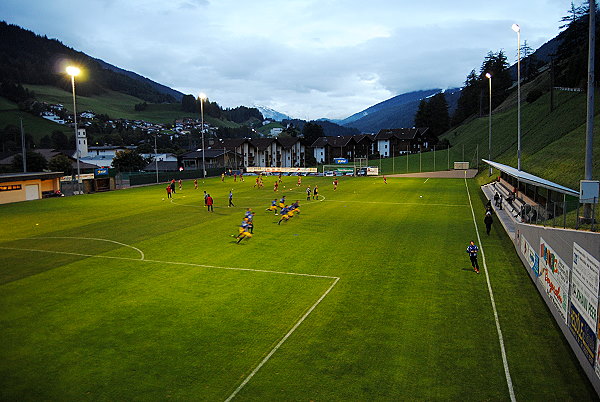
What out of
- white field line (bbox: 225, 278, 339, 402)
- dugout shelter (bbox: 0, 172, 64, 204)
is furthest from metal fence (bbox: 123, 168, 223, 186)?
white field line (bbox: 225, 278, 339, 402)

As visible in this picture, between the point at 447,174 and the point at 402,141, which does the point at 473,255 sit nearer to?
the point at 447,174

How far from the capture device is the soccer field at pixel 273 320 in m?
9.83

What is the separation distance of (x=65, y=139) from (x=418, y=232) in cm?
14966

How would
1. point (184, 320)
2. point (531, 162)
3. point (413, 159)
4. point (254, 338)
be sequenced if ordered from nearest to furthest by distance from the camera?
point (254, 338) → point (184, 320) → point (531, 162) → point (413, 159)

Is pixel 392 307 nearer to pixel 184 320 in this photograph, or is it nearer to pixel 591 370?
pixel 591 370

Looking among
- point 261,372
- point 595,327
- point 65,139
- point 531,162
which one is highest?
point 65,139

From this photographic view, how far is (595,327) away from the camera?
967cm

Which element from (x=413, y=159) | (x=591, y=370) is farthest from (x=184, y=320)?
(x=413, y=159)

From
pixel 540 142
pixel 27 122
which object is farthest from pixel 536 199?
pixel 27 122

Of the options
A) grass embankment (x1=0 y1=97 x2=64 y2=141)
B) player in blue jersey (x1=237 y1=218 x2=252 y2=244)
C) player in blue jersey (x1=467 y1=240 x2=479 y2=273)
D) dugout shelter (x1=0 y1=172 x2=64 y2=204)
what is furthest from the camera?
grass embankment (x1=0 y1=97 x2=64 y2=141)

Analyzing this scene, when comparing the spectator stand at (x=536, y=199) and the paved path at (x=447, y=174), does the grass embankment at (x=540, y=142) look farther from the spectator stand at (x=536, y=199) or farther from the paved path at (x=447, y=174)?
the paved path at (x=447, y=174)

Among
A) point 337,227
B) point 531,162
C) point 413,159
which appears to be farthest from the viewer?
point 413,159

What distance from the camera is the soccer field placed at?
983 centimetres

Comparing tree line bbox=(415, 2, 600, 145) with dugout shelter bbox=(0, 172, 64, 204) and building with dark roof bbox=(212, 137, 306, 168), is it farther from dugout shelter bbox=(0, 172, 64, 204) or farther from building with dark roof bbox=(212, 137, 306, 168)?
dugout shelter bbox=(0, 172, 64, 204)
